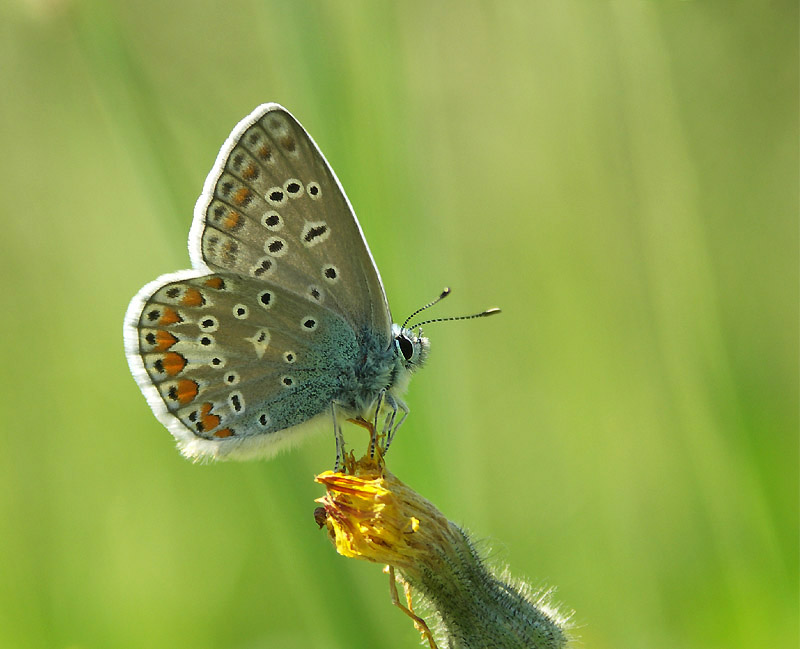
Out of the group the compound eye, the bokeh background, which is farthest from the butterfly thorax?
the bokeh background

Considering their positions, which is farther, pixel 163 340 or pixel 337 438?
pixel 163 340

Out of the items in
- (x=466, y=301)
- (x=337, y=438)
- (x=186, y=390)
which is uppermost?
(x=186, y=390)

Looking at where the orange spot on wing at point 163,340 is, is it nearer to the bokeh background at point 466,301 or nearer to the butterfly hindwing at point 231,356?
the butterfly hindwing at point 231,356

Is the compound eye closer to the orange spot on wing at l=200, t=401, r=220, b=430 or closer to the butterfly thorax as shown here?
the butterfly thorax

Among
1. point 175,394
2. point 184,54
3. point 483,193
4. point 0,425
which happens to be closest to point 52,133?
point 184,54

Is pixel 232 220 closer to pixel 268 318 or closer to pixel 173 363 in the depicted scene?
pixel 268 318

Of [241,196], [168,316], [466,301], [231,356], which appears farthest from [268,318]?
[466,301]

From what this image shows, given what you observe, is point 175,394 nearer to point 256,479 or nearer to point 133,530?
point 256,479

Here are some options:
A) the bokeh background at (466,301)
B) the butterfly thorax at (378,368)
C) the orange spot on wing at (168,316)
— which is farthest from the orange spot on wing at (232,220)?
the butterfly thorax at (378,368)
